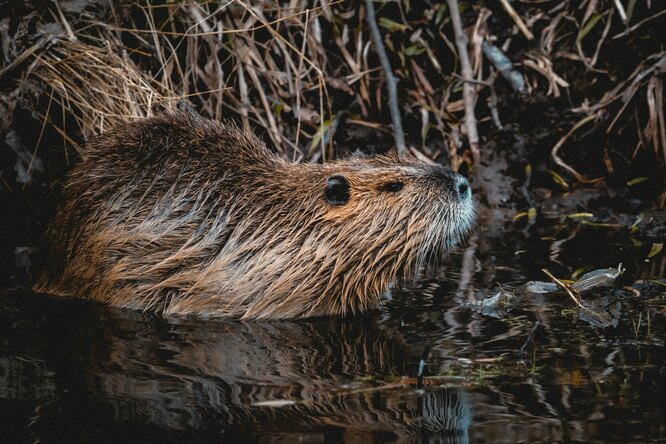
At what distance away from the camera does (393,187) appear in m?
3.73

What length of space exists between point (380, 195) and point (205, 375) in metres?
1.37

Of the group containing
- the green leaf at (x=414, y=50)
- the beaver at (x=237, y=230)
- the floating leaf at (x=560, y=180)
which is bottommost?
the beaver at (x=237, y=230)

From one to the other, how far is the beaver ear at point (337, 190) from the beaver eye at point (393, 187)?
153mm

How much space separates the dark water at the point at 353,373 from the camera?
2.08m

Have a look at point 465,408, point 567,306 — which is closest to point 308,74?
point 567,306

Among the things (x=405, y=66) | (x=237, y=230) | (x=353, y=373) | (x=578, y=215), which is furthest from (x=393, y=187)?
(x=405, y=66)

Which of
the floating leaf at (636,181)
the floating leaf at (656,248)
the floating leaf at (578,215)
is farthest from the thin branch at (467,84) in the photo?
the floating leaf at (656,248)

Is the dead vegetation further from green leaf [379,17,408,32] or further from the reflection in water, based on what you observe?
the reflection in water

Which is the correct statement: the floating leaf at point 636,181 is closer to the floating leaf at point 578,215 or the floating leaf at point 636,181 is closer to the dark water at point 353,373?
the floating leaf at point 578,215

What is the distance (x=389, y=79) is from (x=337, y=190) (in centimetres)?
166

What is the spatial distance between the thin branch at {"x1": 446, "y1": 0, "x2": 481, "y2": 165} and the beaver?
1.62m

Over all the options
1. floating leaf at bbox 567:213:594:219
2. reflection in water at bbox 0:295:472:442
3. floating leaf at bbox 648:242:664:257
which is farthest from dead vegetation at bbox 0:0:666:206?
reflection in water at bbox 0:295:472:442

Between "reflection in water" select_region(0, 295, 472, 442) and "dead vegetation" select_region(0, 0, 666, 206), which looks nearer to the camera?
"reflection in water" select_region(0, 295, 472, 442)

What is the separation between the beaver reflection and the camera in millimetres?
2139
